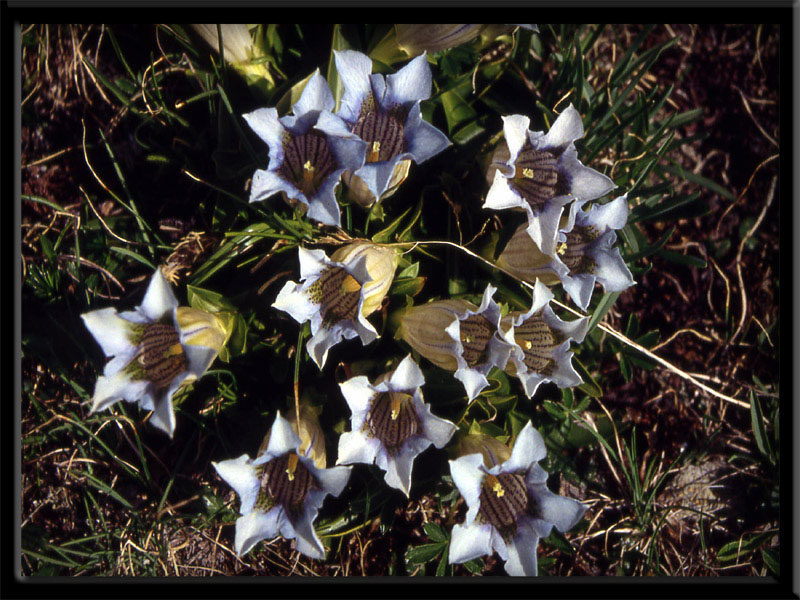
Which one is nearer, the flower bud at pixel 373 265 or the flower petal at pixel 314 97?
the flower petal at pixel 314 97

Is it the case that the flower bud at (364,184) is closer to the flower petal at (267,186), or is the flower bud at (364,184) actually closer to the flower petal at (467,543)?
the flower petal at (267,186)

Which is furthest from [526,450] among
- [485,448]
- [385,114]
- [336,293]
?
[385,114]

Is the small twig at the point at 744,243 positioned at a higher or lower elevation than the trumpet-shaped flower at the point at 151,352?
lower

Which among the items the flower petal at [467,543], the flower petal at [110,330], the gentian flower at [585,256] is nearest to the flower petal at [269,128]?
the flower petal at [110,330]

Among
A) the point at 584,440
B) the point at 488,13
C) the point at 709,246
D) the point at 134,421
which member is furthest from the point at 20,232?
the point at 709,246

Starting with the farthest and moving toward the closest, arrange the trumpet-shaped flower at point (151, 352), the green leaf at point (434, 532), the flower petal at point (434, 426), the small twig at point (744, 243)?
1. the small twig at point (744, 243)
2. the green leaf at point (434, 532)
3. the flower petal at point (434, 426)
4. the trumpet-shaped flower at point (151, 352)

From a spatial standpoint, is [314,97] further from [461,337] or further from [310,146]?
[461,337]
